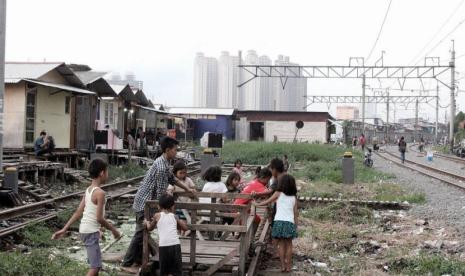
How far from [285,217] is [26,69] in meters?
17.0

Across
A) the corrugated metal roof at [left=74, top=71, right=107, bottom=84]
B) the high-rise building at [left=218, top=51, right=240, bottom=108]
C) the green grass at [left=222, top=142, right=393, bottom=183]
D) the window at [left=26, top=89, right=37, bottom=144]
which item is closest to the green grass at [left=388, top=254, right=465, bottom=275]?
the window at [left=26, top=89, right=37, bottom=144]

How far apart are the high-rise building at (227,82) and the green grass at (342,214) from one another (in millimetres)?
67198

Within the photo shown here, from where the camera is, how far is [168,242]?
601cm

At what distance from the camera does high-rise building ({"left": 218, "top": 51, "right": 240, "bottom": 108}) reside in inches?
3140

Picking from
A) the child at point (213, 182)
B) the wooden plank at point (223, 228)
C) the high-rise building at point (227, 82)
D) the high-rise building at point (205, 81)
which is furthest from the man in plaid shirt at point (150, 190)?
the high-rise building at point (205, 81)

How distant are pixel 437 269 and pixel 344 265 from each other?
1.21 meters

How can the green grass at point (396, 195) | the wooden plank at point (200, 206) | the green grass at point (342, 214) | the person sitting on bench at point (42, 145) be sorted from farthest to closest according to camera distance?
the person sitting on bench at point (42, 145) → the green grass at point (396, 195) → the green grass at point (342, 214) → the wooden plank at point (200, 206)

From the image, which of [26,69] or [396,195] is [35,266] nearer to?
[396,195]

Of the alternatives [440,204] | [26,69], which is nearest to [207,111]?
[26,69]

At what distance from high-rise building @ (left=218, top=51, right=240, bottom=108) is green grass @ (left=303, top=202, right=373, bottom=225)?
220 feet

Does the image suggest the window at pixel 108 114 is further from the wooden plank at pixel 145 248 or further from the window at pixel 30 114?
the wooden plank at pixel 145 248

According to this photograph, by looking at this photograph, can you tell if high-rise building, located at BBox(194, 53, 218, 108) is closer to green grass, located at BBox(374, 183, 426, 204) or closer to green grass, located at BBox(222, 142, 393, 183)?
green grass, located at BBox(222, 142, 393, 183)

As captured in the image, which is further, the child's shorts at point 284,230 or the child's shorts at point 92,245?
the child's shorts at point 284,230

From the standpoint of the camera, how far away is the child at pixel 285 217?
7.34 meters
